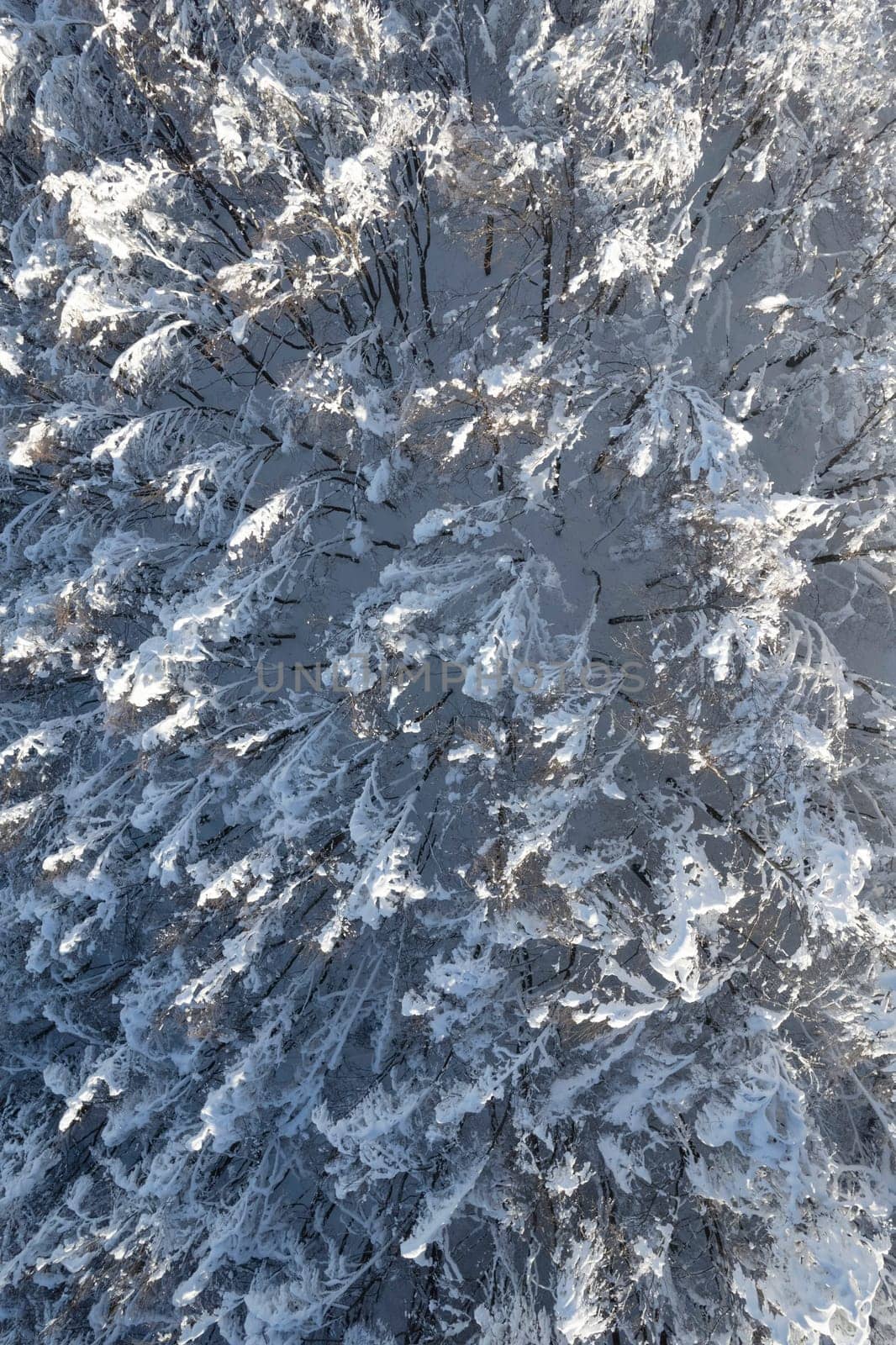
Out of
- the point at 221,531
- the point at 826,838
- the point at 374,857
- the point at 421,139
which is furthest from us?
the point at 221,531

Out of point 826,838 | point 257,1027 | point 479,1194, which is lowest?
point 479,1194

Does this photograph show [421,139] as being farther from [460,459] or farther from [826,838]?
[826,838]

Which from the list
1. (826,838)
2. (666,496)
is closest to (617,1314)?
(826,838)

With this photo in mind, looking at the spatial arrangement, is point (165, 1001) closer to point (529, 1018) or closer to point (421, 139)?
point (529, 1018)

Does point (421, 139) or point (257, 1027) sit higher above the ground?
point (421, 139)

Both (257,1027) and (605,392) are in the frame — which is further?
(257,1027)

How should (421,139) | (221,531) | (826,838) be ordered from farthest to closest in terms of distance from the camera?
1. (221,531)
2. (421,139)
3. (826,838)

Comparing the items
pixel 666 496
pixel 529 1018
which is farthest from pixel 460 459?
pixel 529 1018
